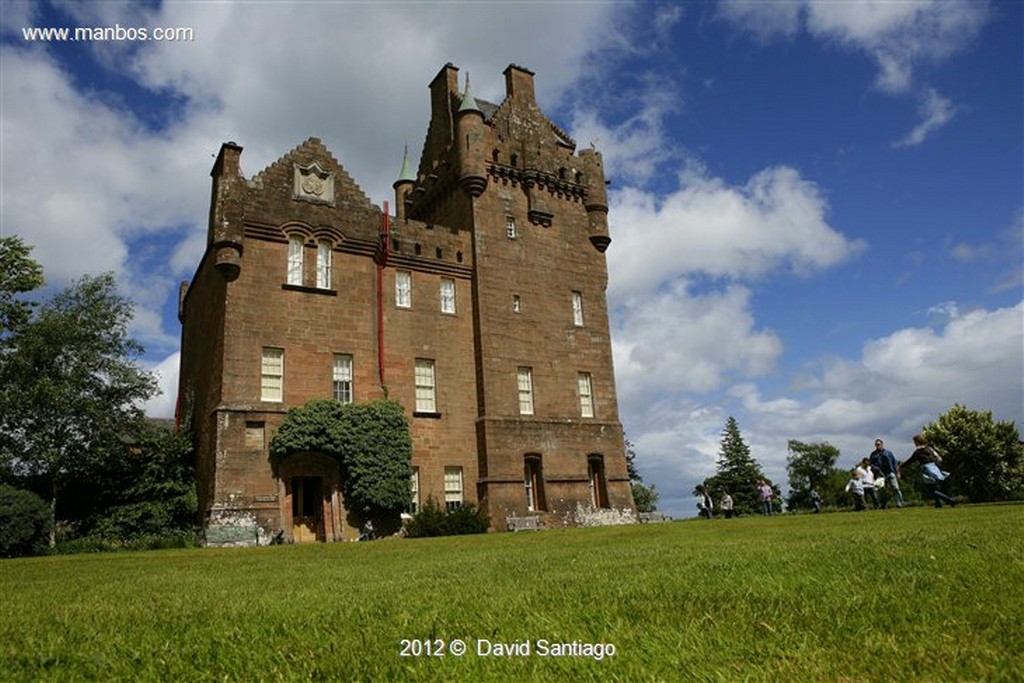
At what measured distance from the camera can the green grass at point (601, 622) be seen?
3059mm

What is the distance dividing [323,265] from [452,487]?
993 centimetres

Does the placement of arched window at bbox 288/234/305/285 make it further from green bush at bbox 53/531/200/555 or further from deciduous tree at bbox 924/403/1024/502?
deciduous tree at bbox 924/403/1024/502

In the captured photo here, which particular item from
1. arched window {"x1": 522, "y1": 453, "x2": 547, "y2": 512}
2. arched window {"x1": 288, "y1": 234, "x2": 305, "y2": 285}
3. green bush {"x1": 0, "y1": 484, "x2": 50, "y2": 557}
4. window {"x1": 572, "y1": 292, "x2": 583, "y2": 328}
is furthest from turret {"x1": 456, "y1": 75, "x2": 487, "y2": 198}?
green bush {"x1": 0, "y1": 484, "x2": 50, "y2": 557}

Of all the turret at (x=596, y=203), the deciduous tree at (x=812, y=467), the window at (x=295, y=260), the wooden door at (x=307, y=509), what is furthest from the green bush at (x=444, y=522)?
the deciduous tree at (x=812, y=467)

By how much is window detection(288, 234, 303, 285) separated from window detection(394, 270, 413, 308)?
3863mm

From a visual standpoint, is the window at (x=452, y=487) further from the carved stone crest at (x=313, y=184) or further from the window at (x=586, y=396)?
the carved stone crest at (x=313, y=184)

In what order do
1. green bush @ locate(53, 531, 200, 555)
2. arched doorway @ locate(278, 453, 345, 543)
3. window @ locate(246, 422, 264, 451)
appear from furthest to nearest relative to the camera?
arched doorway @ locate(278, 453, 345, 543) < window @ locate(246, 422, 264, 451) < green bush @ locate(53, 531, 200, 555)

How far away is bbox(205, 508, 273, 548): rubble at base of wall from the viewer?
71.5ft

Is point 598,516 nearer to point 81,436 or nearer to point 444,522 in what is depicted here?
point 444,522

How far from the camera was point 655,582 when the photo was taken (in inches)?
217

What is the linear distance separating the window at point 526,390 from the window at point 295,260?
9.61 meters

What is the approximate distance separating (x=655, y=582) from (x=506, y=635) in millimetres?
2118

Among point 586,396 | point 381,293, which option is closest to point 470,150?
point 381,293

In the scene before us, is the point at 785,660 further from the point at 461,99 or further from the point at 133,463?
the point at 461,99
